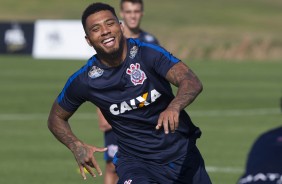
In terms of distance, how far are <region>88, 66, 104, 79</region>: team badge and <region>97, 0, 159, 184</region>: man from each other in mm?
2835

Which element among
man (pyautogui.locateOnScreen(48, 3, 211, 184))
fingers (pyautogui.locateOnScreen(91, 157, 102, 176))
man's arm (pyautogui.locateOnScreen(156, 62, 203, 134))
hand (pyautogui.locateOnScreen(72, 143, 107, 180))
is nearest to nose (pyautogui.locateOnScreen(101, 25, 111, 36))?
man (pyautogui.locateOnScreen(48, 3, 211, 184))

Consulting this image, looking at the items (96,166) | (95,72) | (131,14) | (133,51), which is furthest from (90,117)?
(96,166)

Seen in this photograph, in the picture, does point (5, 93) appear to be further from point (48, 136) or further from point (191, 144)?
point (191, 144)

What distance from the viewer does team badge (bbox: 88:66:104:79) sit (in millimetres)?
8992

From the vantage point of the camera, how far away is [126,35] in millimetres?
12648

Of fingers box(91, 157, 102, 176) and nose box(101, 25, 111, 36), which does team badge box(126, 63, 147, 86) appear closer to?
nose box(101, 25, 111, 36)

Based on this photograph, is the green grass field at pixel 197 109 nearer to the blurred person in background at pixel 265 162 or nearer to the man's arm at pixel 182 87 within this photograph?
the man's arm at pixel 182 87

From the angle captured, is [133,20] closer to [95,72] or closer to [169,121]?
[95,72]

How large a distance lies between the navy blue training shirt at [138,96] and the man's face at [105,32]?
208 mm

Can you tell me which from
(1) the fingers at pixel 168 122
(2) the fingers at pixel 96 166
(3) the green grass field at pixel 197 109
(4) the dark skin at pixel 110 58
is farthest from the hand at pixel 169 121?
(3) the green grass field at pixel 197 109

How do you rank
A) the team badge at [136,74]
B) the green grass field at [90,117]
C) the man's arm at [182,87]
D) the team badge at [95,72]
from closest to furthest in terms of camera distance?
the man's arm at [182,87], the team badge at [136,74], the team badge at [95,72], the green grass field at [90,117]

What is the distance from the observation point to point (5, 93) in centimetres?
2603

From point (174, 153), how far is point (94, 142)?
9.02 metres

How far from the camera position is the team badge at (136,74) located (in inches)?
348
